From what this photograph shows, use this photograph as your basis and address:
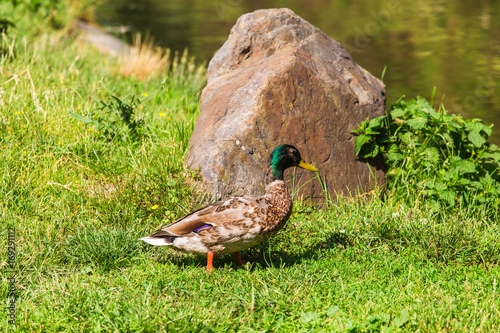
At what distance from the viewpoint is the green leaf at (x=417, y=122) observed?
227 inches

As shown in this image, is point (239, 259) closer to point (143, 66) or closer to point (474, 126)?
point (474, 126)

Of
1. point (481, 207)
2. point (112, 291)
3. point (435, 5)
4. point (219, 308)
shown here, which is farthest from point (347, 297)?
point (435, 5)

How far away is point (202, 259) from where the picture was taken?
15.6 ft

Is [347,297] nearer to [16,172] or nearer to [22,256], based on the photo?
[22,256]

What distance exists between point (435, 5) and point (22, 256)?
17.3 m

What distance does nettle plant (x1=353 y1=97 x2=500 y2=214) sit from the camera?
224 inches

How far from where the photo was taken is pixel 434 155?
587 cm

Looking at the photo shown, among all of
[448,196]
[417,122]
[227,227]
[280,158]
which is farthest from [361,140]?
[227,227]

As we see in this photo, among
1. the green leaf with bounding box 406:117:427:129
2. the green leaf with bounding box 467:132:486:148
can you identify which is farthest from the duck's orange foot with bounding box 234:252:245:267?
the green leaf with bounding box 467:132:486:148

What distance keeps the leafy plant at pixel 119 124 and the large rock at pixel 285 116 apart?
30.0 inches

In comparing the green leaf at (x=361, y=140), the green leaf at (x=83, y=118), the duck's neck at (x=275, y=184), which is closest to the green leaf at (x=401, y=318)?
the duck's neck at (x=275, y=184)

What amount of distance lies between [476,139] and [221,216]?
9.53 ft

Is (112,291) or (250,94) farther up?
(250,94)

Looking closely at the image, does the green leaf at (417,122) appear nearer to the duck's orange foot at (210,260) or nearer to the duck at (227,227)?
the duck at (227,227)
